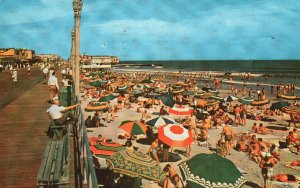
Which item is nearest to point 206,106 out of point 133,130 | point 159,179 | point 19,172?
point 133,130

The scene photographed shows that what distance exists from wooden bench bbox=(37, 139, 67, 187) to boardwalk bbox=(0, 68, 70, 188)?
3.04 feet

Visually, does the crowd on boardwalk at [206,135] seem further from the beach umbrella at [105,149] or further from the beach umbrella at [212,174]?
the beach umbrella at [212,174]

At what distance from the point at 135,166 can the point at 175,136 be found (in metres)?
3.98

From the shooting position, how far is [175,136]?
12.0 metres

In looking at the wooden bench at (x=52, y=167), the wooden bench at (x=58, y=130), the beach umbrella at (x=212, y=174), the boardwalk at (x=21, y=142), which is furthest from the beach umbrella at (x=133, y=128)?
the wooden bench at (x=52, y=167)

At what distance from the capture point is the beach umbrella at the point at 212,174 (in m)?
7.51

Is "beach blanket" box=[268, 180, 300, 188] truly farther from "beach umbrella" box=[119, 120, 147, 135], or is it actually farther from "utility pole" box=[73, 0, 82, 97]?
"utility pole" box=[73, 0, 82, 97]

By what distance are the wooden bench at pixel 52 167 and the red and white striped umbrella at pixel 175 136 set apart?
672 centimetres

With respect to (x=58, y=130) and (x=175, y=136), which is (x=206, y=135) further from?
(x=58, y=130)

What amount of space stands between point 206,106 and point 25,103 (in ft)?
51.8

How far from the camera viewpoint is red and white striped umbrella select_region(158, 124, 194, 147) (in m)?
11.9

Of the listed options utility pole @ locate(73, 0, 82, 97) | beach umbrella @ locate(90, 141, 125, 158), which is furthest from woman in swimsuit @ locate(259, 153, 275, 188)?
utility pole @ locate(73, 0, 82, 97)

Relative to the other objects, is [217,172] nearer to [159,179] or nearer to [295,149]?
[159,179]

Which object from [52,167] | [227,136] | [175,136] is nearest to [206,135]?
[227,136]
